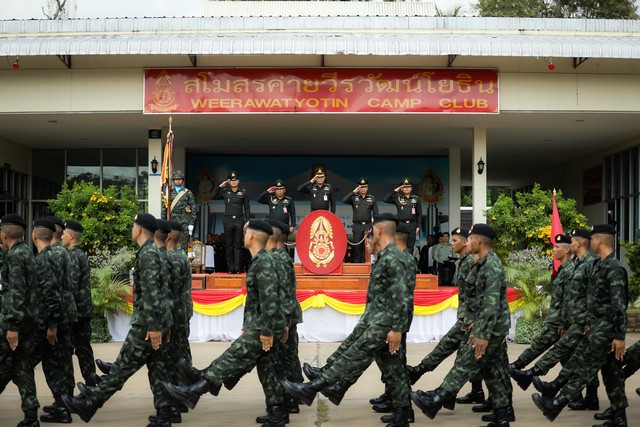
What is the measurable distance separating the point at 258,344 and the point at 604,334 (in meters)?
2.73

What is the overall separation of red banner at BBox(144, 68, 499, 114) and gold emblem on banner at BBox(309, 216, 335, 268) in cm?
292

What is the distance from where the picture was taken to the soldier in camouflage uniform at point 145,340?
623 cm

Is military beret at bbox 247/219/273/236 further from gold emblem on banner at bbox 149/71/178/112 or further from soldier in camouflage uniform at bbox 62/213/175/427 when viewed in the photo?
gold emblem on banner at bbox 149/71/178/112

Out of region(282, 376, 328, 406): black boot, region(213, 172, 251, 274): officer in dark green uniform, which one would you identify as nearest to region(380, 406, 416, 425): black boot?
region(282, 376, 328, 406): black boot

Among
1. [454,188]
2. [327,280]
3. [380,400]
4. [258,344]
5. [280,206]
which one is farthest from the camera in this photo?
[454,188]

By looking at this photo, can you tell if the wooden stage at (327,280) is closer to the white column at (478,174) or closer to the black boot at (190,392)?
the white column at (478,174)

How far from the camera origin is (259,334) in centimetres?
624

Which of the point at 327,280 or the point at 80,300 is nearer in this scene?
the point at 80,300

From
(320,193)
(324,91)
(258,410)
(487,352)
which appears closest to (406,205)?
(320,193)

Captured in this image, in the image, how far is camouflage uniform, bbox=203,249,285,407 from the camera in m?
6.19

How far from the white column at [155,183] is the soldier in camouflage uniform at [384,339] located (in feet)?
34.2

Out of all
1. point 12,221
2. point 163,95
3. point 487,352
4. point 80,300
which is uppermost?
point 163,95

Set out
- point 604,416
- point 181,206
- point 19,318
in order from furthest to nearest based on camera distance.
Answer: point 181,206 < point 604,416 < point 19,318

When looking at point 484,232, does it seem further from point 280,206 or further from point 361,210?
point 280,206
